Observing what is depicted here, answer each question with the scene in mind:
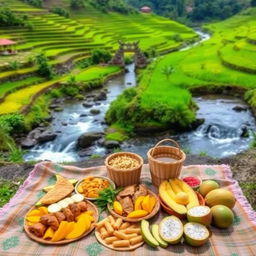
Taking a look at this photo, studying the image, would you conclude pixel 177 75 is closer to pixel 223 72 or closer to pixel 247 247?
pixel 223 72

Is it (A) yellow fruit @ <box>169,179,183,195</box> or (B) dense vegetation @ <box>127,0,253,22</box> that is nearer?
(A) yellow fruit @ <box>169,179,183,195</box>

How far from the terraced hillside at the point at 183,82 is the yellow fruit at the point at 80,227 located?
14.7 m

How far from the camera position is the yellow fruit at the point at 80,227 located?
6.18 m

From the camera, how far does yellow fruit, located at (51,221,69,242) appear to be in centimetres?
610

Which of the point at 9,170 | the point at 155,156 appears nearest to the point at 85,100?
the point at 9,170

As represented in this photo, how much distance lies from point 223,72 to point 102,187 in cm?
2476

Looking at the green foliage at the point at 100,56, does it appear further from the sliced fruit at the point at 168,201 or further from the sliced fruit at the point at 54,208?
the sliced fruit at the point at 54,208

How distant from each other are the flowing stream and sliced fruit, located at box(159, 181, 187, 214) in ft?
30.9

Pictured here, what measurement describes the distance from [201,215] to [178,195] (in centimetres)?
67

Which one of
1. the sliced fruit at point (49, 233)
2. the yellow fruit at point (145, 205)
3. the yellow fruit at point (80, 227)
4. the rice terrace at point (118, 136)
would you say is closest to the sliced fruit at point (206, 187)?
the rice terrace at point (118, 136)

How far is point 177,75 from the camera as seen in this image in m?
30.5

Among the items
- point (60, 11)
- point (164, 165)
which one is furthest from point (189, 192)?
point (60, 11)

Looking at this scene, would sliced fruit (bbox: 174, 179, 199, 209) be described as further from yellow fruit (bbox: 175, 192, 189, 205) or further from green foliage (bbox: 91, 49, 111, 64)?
green foliage (bbox: 91, 49, 111, 64)

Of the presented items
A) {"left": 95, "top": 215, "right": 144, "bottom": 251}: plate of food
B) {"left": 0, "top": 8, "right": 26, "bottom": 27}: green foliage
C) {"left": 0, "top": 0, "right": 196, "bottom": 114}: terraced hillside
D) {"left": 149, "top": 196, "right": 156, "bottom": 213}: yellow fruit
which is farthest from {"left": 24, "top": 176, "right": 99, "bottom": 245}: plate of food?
{"left": 0, "top": 8, "right": 26, "bottom": 27}: green foliage
